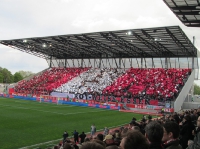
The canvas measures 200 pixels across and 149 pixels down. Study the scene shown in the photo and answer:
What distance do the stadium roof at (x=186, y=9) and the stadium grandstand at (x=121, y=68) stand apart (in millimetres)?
15240

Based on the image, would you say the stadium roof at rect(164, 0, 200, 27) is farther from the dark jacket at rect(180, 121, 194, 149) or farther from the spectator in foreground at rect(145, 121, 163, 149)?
the spectator in foreground at rect(145, 121, 163, 149)

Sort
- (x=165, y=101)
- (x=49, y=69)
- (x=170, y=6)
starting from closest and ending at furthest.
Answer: (x=170, y=6) < (x=165, y=101) < (x=49, y=69)

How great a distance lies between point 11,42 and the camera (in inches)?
1943

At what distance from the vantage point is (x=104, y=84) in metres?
48.4

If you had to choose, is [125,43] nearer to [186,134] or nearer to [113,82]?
[113,82]

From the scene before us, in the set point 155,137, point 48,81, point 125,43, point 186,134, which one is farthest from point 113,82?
point 155,137

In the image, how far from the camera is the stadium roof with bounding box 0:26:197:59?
111ft

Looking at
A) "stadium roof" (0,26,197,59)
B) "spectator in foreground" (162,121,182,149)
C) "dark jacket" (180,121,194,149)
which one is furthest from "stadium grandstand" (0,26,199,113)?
"spectator in foreground" (162,121,182,149)

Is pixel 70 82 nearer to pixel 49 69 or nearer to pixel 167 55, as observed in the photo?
pixel 49 69

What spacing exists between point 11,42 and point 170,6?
41951mm

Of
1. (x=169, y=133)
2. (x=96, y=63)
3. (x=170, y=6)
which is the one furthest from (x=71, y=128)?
(x=96, y=63)

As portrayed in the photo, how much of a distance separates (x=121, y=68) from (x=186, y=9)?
40.5 m

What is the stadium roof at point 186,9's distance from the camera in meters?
13.6

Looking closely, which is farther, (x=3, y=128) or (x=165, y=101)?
(x=165, y=101)
